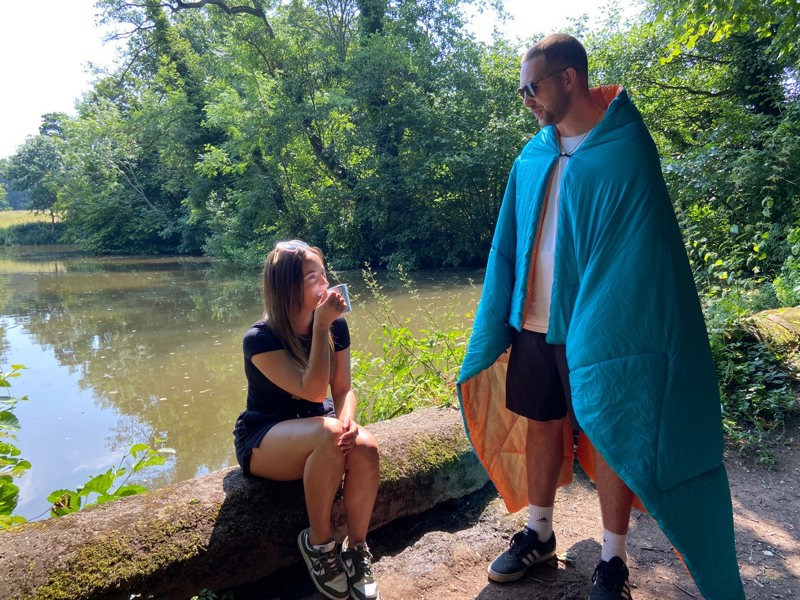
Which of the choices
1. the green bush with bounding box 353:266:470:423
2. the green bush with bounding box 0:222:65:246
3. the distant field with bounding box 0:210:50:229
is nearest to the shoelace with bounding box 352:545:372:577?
the green bush with bounding box 353:266:470:423

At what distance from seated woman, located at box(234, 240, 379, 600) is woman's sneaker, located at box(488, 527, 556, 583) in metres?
0.44

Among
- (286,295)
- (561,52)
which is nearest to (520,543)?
(286,295)

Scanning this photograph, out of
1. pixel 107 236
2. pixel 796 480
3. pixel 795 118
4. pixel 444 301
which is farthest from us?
pixel 107 236

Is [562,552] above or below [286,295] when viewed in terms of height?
below

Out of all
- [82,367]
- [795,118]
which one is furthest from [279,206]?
[795,118]

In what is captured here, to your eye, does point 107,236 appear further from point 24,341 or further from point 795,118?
point 795,118

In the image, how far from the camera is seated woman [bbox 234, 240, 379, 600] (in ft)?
6.32

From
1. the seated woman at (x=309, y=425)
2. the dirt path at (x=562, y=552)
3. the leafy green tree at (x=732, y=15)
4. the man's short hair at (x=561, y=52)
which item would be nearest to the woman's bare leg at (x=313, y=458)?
the seated woman at (x=309, y=425)

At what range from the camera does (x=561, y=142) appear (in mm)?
1971

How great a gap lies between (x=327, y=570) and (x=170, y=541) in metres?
0.52

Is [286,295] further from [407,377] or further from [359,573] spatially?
[407,377]

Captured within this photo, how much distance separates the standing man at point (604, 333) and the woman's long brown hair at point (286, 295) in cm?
65

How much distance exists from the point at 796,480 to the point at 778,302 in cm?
306

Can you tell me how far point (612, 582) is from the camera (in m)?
1.82
